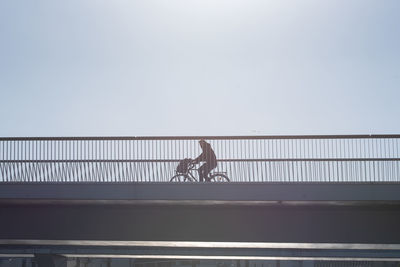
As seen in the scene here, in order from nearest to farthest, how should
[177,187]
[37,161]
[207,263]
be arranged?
[177,187] < [37,161] < [207,263]

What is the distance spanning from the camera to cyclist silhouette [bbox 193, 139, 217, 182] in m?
18.5

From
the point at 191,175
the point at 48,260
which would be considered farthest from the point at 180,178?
the point at 48,260

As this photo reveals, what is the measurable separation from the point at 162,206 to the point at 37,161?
3.95 meters

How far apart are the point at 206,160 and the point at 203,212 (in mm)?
1545

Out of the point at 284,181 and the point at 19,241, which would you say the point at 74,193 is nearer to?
the point at 19,241

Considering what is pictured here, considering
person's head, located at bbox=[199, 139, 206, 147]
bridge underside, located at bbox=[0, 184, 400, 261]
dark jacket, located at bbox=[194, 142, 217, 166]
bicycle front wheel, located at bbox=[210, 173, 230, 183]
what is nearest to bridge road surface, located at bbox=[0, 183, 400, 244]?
bridge underside, located at bbox=[0, 184, 400, 261]

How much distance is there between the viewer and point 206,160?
61.1ft

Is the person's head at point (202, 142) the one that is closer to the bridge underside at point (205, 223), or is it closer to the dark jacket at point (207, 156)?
the dark jacket at point (207, 156)

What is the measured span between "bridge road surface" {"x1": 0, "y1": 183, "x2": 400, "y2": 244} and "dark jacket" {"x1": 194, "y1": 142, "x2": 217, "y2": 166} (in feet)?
4.32

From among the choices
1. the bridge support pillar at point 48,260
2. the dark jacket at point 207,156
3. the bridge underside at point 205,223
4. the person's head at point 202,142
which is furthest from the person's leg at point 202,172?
the bridge support pillar at point 48,260

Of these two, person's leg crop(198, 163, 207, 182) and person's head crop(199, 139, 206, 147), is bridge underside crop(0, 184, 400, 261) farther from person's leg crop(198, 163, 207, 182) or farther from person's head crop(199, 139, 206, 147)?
person's head crop(199, 139, 206, 147)

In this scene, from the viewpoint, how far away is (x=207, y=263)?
96.5m

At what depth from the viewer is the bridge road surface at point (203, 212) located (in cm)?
1716

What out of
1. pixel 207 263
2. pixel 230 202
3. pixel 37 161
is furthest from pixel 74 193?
pixel 207 263
